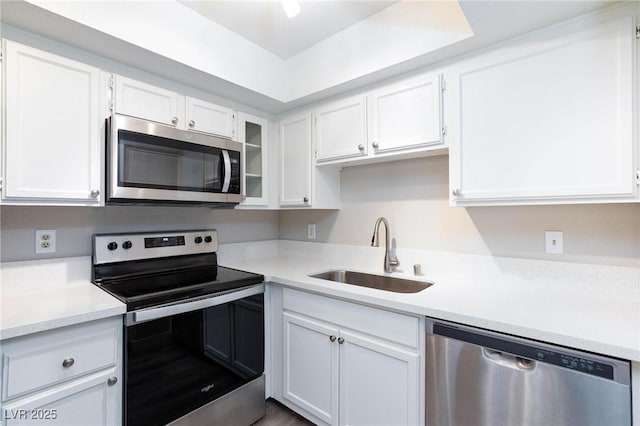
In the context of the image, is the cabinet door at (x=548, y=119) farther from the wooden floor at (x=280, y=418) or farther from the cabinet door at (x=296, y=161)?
the wooden floor at (x=280, y=418)

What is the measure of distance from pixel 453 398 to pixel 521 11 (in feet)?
5.23

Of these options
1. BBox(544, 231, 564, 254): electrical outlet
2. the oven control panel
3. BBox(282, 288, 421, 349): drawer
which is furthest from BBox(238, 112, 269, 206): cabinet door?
BBox(544, 231, 564, 254): electrical outlet

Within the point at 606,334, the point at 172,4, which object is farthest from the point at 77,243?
the point at 606,334

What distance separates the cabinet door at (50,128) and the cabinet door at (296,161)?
118cm

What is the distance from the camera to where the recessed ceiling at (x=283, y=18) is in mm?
1653

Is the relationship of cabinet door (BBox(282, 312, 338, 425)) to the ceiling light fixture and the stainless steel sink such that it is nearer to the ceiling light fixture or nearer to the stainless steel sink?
the stainless steel sink

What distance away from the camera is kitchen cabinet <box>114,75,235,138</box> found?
5.26ft

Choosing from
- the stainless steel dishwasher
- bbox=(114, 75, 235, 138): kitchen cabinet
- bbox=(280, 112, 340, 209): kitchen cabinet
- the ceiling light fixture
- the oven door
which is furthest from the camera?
bbox=(280, 112, 340, 209): kitchen cabinet

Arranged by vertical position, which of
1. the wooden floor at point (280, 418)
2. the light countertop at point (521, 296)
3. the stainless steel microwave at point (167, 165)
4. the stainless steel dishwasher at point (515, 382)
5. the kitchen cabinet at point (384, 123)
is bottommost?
the wooden floor at point (280, 418)

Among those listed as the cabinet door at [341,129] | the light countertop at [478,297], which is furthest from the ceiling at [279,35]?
the light countertop at [478,297]

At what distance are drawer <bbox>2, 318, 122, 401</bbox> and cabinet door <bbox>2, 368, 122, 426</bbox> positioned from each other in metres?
0.03

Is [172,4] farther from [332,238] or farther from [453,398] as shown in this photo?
[453,398]

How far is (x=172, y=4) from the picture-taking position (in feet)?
5.25

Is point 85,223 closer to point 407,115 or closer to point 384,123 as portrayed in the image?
point 384,123
